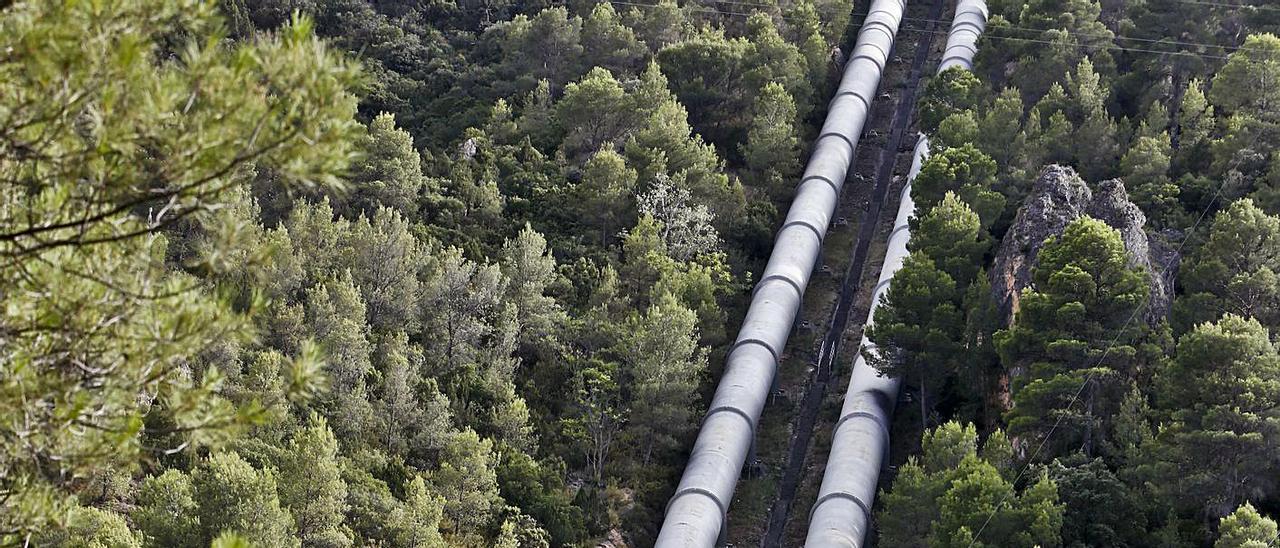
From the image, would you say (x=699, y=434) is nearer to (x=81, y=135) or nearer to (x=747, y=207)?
(x=747, y=207)

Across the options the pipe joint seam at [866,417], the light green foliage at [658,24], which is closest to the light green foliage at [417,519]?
the pipe joint seam at [866,417]

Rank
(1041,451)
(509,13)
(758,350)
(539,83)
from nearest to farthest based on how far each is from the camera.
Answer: (1041,451) < (758,350) < (539,83) < (509,13)

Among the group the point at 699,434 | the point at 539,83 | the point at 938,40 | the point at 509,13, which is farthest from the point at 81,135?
the point at 938,40

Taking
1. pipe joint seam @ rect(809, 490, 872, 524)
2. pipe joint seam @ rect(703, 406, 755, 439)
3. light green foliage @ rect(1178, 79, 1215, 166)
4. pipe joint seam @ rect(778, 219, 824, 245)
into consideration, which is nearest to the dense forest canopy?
light green foliage @ rect(1178, 79, 1215, 166)

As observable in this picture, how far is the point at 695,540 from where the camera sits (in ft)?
151

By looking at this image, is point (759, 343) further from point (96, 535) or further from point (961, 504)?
point (96, 535)

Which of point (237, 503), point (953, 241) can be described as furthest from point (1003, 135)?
point (237, 503)

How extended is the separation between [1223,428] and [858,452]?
13158 mm

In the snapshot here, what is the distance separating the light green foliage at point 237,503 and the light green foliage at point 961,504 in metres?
18.9

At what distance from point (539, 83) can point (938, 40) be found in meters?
27.9

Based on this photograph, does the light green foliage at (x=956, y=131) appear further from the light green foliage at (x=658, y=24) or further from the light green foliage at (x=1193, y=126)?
the light green foliage at (x=658, y=24)

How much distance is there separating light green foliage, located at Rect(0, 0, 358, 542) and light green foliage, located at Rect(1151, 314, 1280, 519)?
3253cm

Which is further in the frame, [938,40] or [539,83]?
[938,40]

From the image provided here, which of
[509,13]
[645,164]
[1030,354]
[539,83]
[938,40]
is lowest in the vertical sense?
[1030,354]
